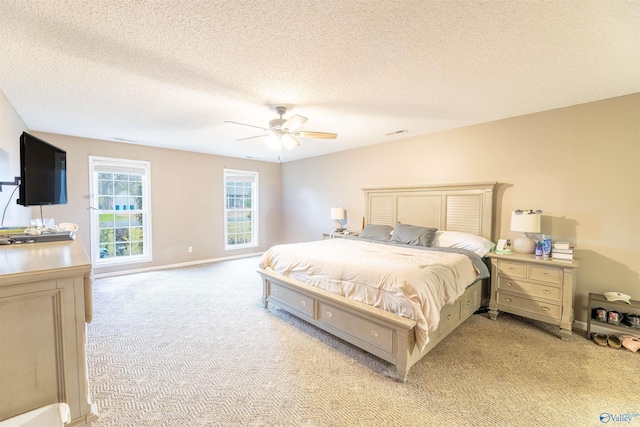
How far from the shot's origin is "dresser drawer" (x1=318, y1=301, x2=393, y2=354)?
2.15 metres

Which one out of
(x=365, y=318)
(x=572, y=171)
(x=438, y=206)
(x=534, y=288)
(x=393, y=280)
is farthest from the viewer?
(x=438, y=206)

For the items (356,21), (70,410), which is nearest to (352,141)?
(356,21)

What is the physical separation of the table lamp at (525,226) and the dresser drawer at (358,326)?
7.13 feet

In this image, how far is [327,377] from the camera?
2080 mm

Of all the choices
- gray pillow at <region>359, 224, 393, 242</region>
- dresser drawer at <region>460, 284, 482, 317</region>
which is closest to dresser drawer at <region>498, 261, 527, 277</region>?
dresser drawer at <region>460, 284, 482, 317</region>

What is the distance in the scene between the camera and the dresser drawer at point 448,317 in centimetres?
243

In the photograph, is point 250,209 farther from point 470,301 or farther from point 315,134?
point 470,301

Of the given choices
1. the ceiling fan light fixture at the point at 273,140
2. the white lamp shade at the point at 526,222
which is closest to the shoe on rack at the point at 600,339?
the white lamp shade at the point at 526,222

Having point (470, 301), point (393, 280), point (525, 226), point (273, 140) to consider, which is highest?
Result: point (273, 140)

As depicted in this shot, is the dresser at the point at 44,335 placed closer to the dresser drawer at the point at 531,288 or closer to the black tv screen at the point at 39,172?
the black tv screen at the point at 39,172

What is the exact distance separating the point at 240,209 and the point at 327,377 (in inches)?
198

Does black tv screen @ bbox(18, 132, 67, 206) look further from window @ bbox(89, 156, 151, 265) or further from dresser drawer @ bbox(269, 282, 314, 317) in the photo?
window @ bbox(89, 156, 151, 265)

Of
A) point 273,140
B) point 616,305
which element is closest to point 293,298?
point 273,140

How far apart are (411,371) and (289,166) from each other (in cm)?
544
